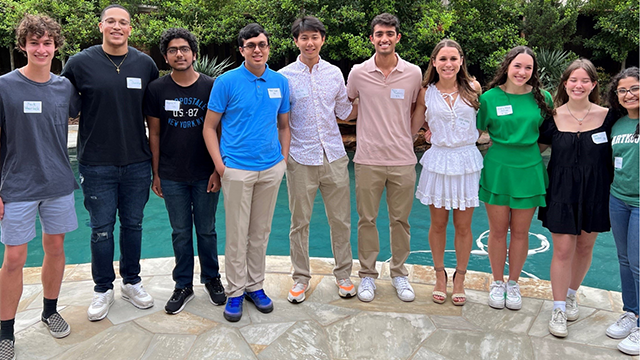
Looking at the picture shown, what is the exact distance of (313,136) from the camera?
291 centimetres

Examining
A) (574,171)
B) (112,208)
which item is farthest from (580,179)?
(112,208)

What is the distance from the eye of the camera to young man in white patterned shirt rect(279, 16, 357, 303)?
289 centimetres

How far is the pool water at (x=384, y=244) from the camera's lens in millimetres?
4758

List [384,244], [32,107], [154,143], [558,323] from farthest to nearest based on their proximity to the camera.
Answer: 1. [384,244]
2. [154,143]
3. [558,323]
4. [32,107]

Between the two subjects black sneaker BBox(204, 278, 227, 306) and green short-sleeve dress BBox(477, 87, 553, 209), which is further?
black sneaker BBox(204, 278, 227, 306)

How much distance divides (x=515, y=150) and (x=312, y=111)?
120 cm

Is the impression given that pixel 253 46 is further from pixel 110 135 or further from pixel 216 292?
pixel 216 292

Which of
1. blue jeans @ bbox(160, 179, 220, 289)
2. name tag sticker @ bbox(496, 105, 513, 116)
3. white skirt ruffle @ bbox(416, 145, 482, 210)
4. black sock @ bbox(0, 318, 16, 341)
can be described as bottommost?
black sock @ bbox(0, 318, 16, 341)

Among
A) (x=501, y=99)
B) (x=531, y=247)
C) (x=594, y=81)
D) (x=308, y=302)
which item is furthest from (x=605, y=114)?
(x=531, y=247)

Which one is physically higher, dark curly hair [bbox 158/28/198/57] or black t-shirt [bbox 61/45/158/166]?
dark curly hair [bbox 158/28/198/57]

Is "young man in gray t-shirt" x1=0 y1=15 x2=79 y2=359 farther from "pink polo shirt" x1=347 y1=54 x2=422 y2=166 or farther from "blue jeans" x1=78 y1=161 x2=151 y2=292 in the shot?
"pink polo shirt" x1=347 y1=54 x2=422 y2=166

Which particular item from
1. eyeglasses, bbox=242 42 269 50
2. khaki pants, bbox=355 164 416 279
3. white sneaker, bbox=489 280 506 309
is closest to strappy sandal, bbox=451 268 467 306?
white sneaker, bbox=489 280 506 309

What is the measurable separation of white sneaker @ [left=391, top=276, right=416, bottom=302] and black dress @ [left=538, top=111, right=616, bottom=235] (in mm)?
937

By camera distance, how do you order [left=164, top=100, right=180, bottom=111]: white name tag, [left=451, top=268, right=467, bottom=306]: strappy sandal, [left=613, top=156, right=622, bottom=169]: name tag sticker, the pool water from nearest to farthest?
[left=613, top=156, right=622, bottom=169]: name tag sticker
[left=164, top=100, right=180, bottom=111]: white name tag
[left=451, top=268, right=467, bottom=306]: strappy sandal
the pool water
